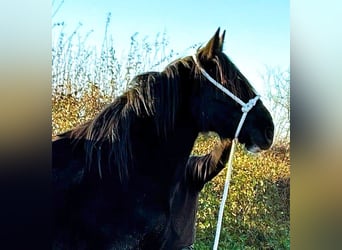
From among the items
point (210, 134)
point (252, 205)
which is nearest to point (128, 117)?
point (210, 134)

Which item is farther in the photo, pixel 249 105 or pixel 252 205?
pixel 252 205

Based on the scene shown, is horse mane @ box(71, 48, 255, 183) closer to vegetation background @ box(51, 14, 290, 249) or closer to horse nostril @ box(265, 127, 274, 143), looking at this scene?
vegetation background @ box(51, 14, 290, 249)

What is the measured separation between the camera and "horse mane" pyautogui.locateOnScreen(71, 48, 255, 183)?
6.26 feet

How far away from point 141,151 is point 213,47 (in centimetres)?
48

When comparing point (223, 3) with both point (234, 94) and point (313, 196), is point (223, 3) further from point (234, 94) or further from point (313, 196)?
point (313, 196)

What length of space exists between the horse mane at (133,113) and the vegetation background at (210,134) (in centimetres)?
5

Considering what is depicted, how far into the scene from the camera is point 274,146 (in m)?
2.14

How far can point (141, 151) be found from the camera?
1955 mm

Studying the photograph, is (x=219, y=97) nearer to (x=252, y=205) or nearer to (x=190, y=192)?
(x=190, y=192)

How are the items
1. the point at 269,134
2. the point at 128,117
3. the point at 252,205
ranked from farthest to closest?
the point at 252,205
the point at 269,134
the point at 128,117

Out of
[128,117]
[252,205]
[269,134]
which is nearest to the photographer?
[128,117]

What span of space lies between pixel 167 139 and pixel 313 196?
0.67 m

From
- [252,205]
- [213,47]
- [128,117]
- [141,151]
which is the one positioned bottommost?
[252,205]

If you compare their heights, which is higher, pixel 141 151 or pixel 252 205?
pixel 141 151
